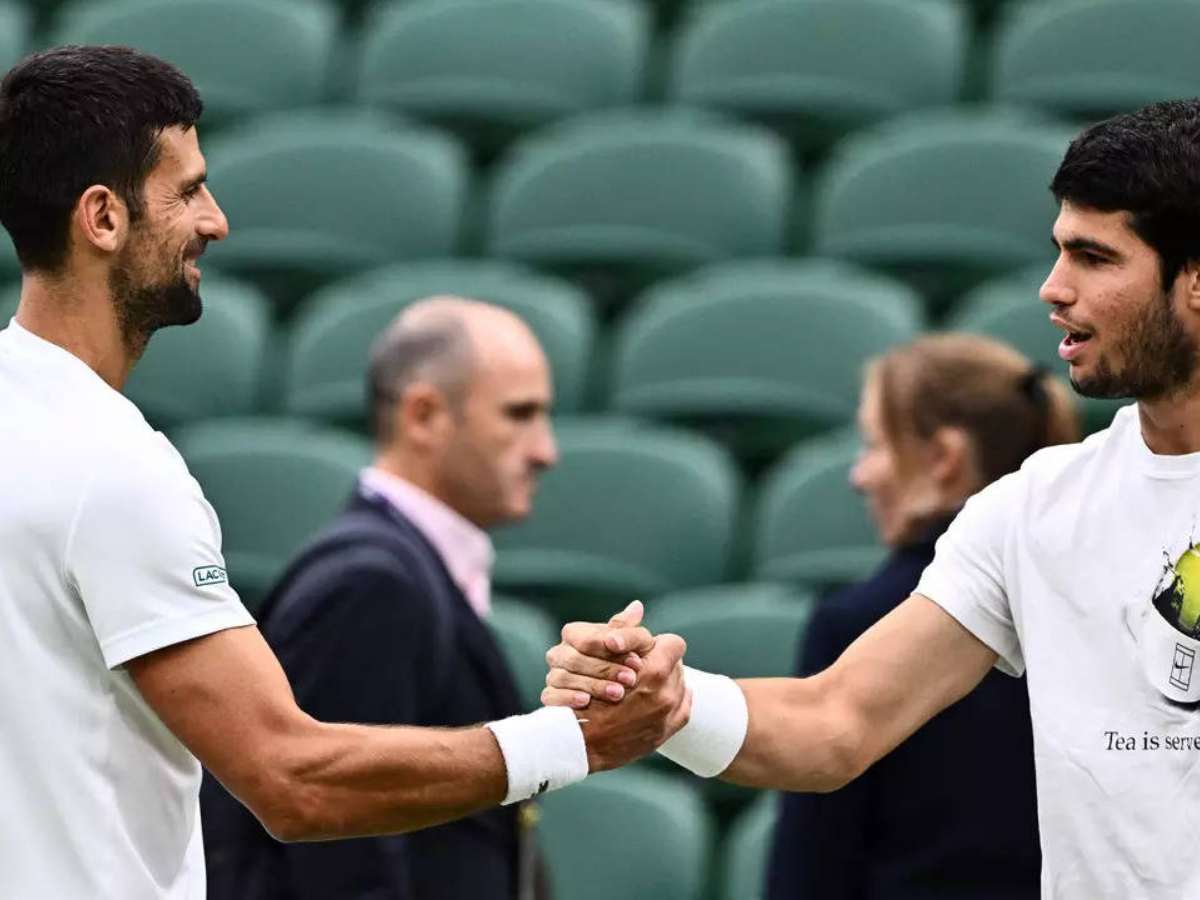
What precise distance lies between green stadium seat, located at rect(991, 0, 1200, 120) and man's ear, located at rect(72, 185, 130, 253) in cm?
457

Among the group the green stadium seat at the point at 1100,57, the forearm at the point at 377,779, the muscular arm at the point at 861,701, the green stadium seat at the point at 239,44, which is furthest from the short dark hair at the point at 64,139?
the green stadium seat at the point at 239,44

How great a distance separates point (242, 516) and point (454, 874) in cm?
227

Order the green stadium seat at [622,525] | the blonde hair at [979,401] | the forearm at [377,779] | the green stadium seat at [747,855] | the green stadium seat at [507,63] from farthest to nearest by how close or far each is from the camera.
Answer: the green stadium seat at [507,63] < the green stadium seat at [622,525] < the green stadium seat at [747,855] < the blonde hair at [979,401] < the forearm at [377,779]

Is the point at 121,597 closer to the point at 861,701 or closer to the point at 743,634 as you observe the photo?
the point at 861,701

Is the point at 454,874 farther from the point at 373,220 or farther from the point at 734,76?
the point at 734,76

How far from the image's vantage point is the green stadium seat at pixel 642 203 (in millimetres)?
6891

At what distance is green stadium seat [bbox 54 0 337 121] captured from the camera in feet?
26.0

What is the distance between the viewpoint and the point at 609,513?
5.94 meters

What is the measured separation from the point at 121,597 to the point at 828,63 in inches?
198

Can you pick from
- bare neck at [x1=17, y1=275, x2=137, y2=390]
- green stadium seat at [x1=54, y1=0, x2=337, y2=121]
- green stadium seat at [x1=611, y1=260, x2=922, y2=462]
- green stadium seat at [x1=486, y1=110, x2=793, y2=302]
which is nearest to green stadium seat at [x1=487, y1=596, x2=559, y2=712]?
green stadium seat at [x1=611, y1=260, x2=922, y2=462]

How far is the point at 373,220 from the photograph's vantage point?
23.7 feet

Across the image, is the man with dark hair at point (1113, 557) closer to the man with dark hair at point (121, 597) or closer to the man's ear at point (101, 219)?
the man with dark hair at point (121, 597)

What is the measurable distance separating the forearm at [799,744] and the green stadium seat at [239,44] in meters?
4.99

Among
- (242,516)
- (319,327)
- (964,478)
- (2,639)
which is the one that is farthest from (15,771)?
(319,327)
